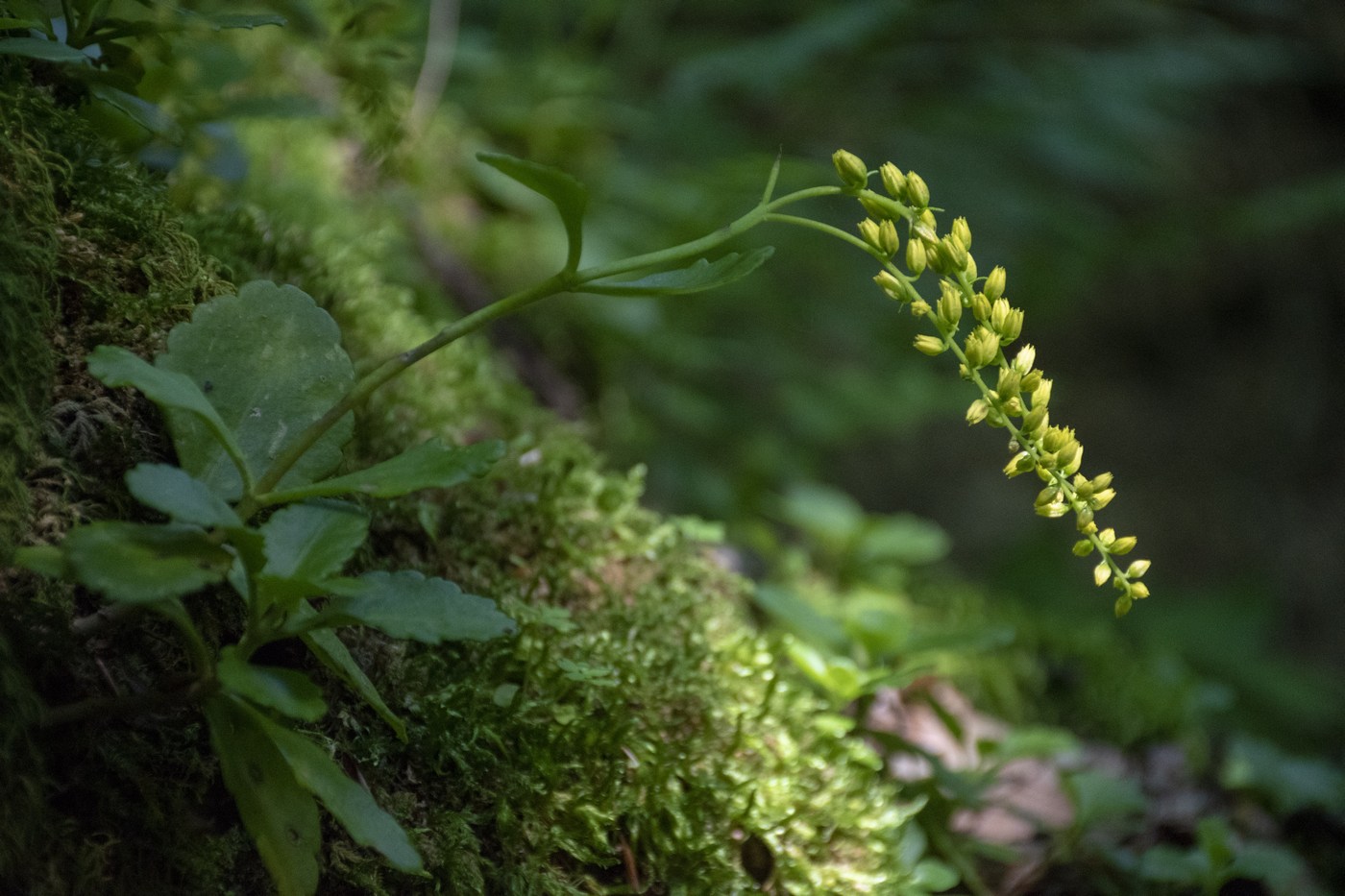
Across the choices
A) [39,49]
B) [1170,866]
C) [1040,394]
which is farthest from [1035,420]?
[39,49]

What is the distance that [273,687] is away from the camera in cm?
77

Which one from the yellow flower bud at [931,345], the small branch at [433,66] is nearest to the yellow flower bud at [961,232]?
the yellow flower bud at [931,345]

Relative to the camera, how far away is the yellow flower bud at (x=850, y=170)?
0.96 meters

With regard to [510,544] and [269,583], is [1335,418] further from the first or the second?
[269,583]

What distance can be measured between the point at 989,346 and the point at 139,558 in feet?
2.74

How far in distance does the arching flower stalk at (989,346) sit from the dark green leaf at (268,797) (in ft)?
2.44

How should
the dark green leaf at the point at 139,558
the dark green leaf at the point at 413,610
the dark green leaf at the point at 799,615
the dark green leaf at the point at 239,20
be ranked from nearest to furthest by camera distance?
the dark green leaf at the point at 139,558, the dark green leaf at the point at 413,610, the dark green leaf at the point at 239,20, the dark green leaf at the point at 799,615

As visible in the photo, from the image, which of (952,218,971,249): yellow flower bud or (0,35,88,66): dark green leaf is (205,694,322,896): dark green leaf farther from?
(952,218,971,249): yellow flower bud

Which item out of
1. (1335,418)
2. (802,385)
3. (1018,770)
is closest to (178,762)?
(1018,770)

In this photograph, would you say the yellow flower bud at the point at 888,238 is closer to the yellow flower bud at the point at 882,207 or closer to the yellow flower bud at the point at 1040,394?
the yellow flower bud at the point at 882,207

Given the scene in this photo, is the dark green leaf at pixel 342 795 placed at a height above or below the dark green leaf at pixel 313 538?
below

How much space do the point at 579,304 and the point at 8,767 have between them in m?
2.00

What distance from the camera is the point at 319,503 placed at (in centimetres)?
93

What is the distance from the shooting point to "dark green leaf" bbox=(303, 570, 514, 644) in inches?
32.3
